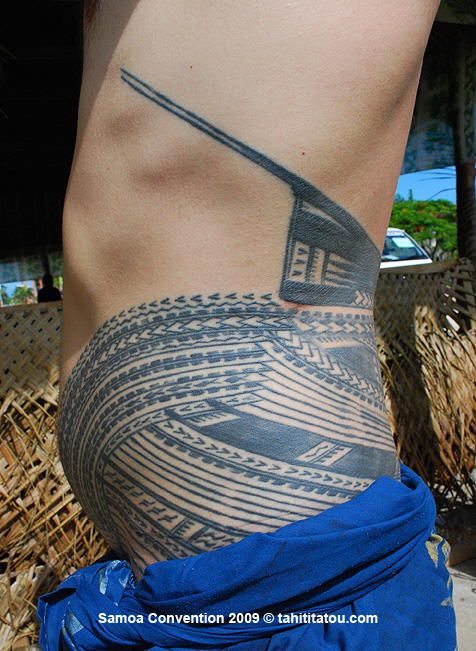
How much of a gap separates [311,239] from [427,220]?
22769mm

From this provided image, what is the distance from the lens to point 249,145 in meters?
0.77

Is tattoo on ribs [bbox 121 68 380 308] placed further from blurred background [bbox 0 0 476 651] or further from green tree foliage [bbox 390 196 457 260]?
green tree foliage [bbox 390 196 457 260]

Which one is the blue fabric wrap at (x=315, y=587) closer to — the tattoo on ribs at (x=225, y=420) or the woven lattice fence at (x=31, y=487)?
the tattoo on ribs at (x=225, y=420)

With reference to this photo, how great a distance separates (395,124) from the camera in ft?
2.70

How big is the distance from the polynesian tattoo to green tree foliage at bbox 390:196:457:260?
2041 cm

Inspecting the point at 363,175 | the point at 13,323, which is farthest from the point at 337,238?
the point at 13,323

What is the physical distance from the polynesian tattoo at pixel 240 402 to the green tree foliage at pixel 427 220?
2041 centimetres

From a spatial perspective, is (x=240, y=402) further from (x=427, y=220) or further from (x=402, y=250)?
(x=427, y=220)

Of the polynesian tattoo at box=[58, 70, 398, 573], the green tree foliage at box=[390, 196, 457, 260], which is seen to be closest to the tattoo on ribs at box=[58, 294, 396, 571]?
the polynesian tattoo at box=[58, 70, 398, 573]

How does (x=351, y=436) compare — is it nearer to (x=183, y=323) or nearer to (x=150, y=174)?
(x=183, y=323)

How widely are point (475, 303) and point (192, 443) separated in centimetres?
276

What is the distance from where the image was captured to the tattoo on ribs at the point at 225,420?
0.76m

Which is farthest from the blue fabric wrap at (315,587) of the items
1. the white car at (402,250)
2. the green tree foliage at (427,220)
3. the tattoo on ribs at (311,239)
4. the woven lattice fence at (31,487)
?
the green tree foliage at (427,220)

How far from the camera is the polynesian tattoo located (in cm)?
76
